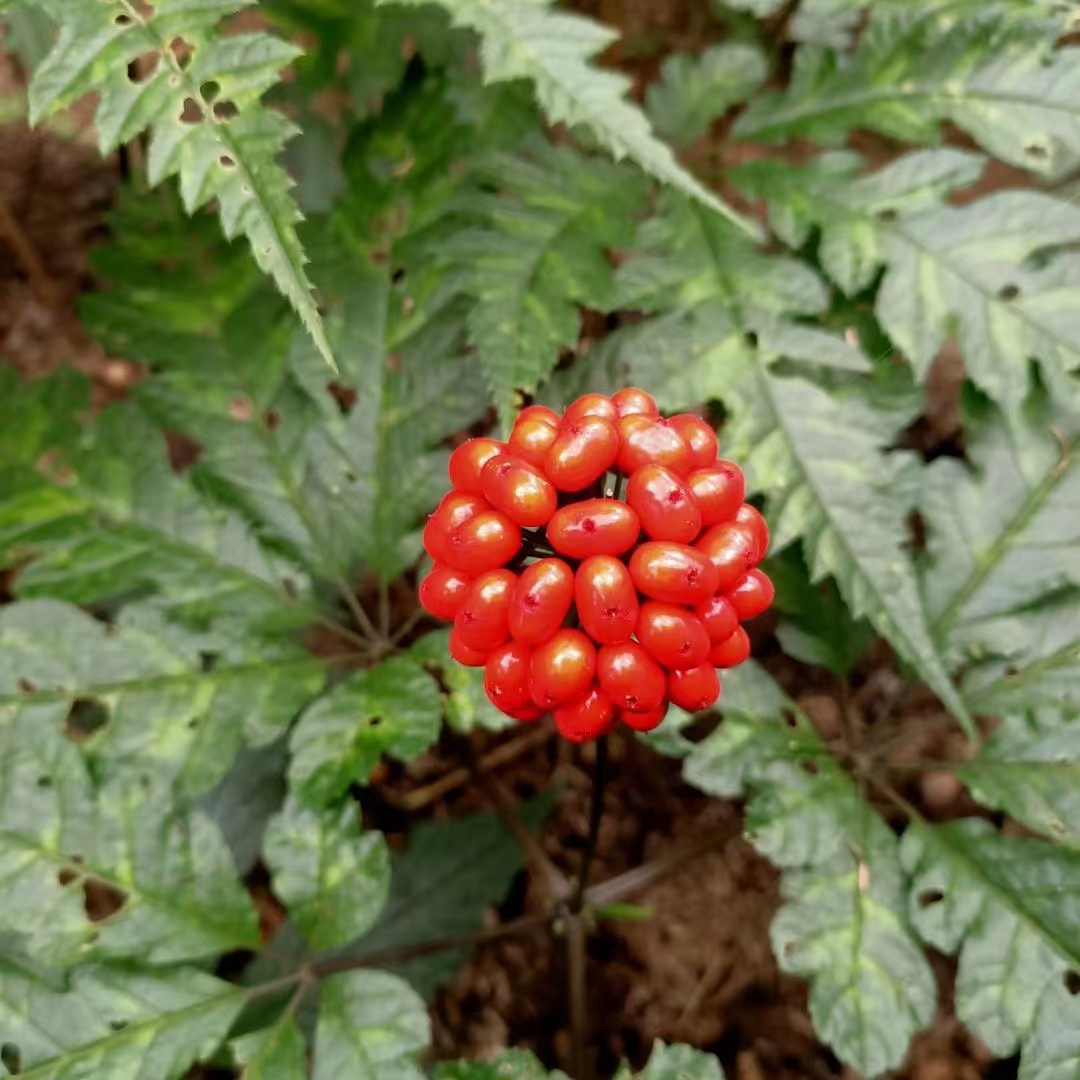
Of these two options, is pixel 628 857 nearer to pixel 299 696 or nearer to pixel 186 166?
pixel 299 696

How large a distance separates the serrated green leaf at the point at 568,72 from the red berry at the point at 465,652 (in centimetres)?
54

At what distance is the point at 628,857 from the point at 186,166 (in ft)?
4.32

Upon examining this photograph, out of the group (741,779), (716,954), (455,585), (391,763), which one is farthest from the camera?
(391,763)

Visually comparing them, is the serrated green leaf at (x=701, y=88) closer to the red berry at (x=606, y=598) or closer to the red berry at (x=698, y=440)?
the red berry at (x=698, y=440)

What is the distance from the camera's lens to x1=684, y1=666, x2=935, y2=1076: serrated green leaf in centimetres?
130

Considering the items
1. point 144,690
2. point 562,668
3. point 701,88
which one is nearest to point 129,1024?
point 144,690

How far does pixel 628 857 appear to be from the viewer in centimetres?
186

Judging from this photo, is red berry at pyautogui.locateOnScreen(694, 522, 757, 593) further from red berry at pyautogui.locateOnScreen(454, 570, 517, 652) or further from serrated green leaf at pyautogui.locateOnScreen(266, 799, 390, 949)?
serrated green leaf at pyautogui.locateOnScreen(266, 799, 390, 949)

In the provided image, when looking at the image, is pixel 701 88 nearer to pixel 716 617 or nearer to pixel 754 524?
pixel 754 524

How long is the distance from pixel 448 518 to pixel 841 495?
0.61 meters

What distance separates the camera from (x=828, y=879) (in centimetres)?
138

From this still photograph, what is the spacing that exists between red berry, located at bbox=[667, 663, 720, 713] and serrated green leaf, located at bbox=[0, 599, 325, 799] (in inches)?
24.5

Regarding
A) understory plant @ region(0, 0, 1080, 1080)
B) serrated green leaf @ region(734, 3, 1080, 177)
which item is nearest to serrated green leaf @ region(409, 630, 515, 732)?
understory plant @ region(0, 0, 1080, 1080)

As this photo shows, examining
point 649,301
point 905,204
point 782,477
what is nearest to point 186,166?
point 649,301
